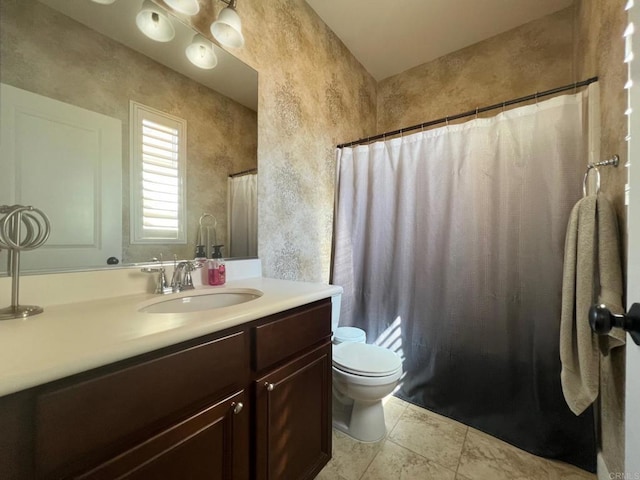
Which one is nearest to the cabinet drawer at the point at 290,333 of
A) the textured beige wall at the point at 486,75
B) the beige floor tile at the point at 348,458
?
the beige floor tile at the point at 348,458

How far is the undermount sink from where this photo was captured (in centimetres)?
94

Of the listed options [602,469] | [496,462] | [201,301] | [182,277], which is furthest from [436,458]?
[182,277]

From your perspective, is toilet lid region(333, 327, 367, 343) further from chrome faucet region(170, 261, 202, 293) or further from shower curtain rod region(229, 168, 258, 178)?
shower curtain rod region(229, 168, 258, 178)

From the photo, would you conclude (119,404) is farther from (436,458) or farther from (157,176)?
(436,458)

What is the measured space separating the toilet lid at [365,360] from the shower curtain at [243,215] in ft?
2.48

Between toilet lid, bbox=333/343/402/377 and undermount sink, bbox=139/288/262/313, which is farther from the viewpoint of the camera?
toilet lid, bbox=333/343/402/377

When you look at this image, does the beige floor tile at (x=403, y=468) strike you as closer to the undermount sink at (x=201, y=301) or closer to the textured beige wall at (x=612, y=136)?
the textured beige wall at (x=612, y=136)

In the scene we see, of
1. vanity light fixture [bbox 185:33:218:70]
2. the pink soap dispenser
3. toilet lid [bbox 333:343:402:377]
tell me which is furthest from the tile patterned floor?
vanity light fixture [bbox 185:33:218:70]

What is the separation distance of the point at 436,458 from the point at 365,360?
1.83ft

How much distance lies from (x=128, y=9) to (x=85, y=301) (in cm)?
111

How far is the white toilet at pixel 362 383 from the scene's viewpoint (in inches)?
49.8

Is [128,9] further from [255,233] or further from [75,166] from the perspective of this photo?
[255,233]

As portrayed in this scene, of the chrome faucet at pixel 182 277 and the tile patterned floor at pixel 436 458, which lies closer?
the chrome faucet at pixel 182 277

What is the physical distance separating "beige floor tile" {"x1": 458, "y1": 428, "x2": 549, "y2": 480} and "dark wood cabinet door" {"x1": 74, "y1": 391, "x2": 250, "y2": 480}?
1.09 meters
